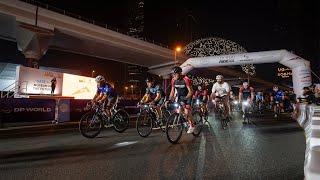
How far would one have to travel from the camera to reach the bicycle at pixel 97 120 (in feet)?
31.2

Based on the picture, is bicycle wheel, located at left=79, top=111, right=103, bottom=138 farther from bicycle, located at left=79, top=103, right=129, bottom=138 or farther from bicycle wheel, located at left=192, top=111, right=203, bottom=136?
bicycle wheel, located at left=192, top=111, right=203, bottom=136

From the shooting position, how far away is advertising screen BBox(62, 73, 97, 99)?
21688mm

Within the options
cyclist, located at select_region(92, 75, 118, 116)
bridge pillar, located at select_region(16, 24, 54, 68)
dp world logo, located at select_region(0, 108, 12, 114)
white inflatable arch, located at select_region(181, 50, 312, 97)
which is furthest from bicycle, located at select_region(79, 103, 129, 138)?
white inflatable arch, located at select_region(181, 50, 312, 97)

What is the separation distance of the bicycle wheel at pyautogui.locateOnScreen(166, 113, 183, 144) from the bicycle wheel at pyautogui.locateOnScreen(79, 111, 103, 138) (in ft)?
9.30

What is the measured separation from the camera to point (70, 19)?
1172 inches

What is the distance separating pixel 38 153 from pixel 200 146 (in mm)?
3757

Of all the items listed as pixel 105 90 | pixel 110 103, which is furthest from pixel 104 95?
pixel 110 103

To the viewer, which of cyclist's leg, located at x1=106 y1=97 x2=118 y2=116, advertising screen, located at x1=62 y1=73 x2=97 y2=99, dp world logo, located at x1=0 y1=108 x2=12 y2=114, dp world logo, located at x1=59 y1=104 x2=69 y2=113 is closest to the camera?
cyclist's leg, located at x1=106 y1=97 x2=118 y2=116


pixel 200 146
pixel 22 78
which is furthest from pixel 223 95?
pixel 22 78

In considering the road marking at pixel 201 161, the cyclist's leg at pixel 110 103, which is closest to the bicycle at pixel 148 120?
the cyclist's leg at pixel 110 103

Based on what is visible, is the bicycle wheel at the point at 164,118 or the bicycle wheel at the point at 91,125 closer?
the bicycle wheel at the point at 91,125

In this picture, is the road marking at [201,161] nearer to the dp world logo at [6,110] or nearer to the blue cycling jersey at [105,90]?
the blue cycling jersey at [105,90]

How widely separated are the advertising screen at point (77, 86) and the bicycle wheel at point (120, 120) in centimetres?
1176

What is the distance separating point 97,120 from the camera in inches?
385
